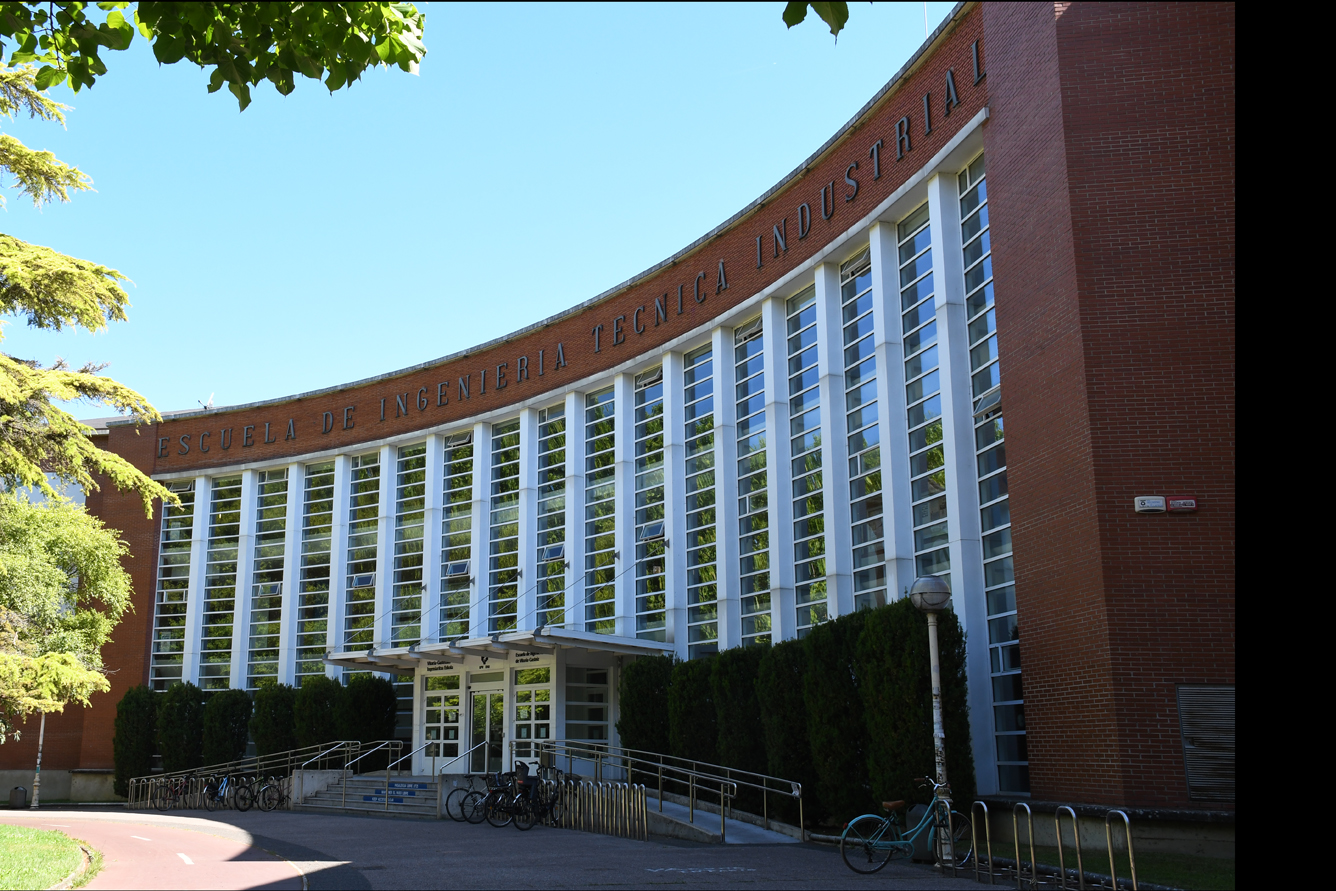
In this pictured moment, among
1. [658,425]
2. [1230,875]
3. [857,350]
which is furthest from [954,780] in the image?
[658,425]

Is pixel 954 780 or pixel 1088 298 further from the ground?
pixel 1088 298

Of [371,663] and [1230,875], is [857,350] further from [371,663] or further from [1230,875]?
[371,663]

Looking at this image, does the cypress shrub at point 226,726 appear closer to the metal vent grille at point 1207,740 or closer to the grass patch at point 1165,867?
the grass patch at point 1165,867

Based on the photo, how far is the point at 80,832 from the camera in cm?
1930

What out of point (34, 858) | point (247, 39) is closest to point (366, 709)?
point (34, 858)

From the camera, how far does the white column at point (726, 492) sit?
79.6ft

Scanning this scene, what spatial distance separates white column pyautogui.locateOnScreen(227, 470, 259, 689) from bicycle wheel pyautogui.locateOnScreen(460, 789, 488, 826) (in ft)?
53.5

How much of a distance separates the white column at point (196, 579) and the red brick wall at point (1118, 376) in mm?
29631

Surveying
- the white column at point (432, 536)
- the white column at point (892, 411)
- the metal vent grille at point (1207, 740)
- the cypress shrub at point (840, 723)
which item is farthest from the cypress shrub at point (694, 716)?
the white column at point (432, 536)

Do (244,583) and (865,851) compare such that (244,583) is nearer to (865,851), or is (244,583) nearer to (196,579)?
(196,579)

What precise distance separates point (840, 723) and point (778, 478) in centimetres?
724

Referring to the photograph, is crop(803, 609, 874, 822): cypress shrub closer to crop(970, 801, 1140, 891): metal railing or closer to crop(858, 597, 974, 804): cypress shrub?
crop(858, 597, 974, 804): cypress shrub

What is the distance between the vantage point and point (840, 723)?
1705 centimetres
